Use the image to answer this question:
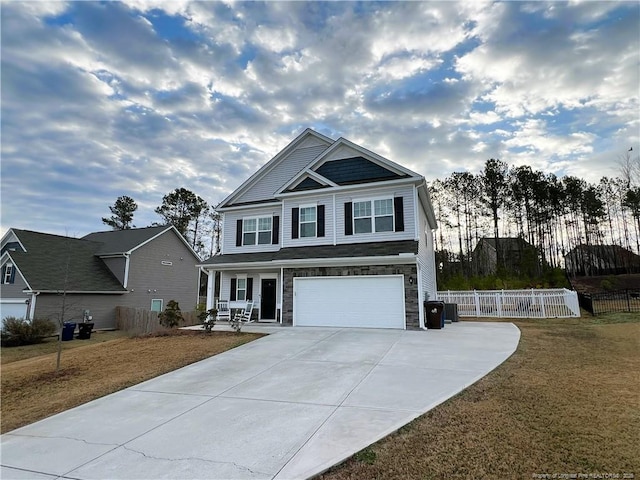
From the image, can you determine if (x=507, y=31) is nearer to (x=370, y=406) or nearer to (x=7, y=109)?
(x=370, y=406)

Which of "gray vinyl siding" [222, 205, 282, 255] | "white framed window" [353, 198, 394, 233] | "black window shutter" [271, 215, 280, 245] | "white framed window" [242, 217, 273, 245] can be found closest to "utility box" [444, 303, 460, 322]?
"white framed window" [353, 198, 394, 233]

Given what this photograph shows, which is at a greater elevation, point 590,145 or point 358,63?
point 358,63

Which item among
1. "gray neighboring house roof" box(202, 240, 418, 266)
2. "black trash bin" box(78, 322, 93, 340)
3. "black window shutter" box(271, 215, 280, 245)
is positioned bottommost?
"black trash bin" box(78, 322, 93, 340)

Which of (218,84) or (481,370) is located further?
(218,84)

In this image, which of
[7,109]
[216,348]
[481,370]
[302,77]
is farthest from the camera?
[302,77]

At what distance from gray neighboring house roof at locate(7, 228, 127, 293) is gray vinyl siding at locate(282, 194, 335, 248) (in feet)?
40.6

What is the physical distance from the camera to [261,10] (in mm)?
11500

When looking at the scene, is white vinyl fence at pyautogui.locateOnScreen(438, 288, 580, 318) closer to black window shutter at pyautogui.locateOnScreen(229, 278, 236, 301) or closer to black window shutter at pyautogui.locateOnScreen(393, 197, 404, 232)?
black window shutter at pyautogui.locateOnScreen(393, 197, 404, 232)

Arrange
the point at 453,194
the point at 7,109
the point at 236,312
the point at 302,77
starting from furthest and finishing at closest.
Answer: the point at 453,194 < the point at 236,312 < the point at 302,77 < the point at 7,109

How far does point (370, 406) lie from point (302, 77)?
1353cm

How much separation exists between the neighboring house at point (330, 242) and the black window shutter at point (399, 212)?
41mm

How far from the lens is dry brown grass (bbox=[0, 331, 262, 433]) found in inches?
262

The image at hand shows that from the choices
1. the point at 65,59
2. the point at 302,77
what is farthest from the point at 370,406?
the point at 65,59

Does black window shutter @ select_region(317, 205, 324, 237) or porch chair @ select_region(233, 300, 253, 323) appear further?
porch chair @ select_region(233, 300, 253, 323)
